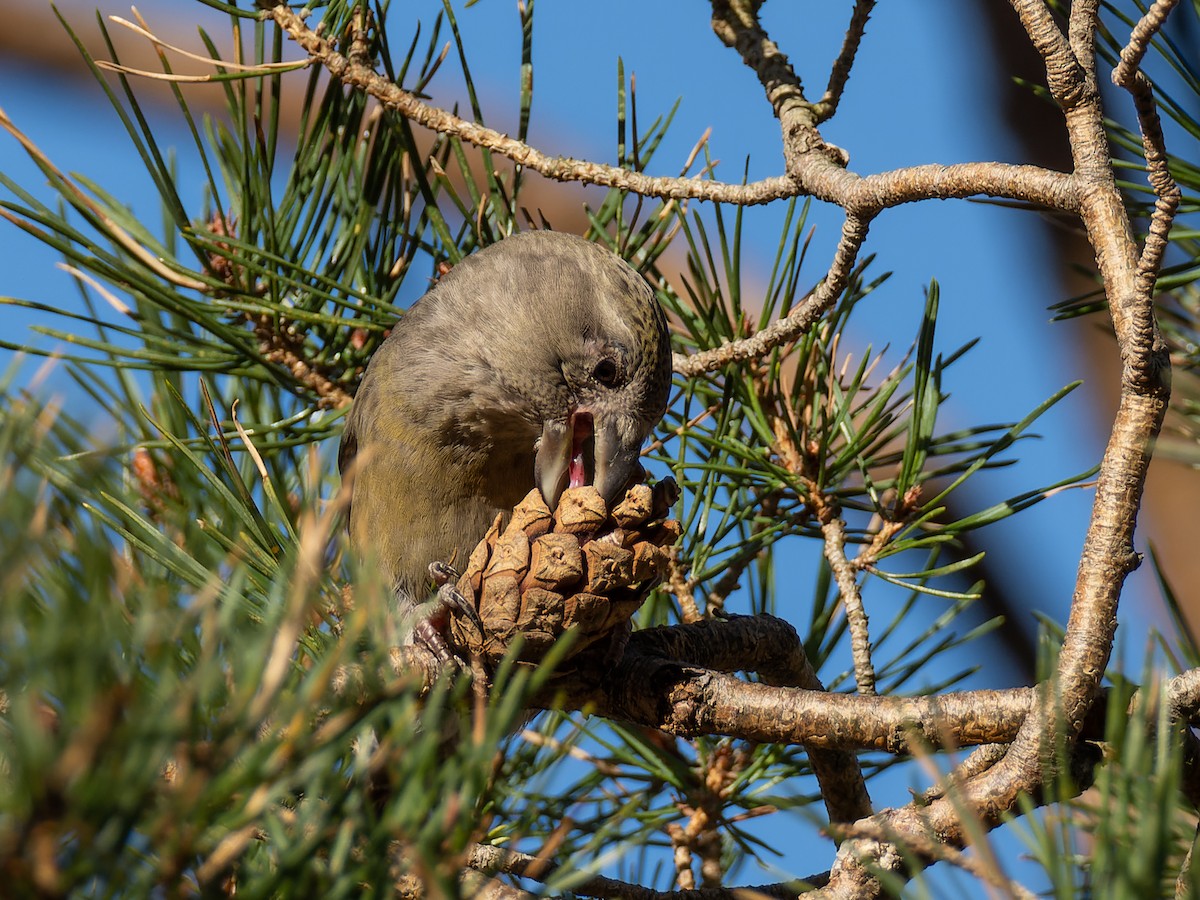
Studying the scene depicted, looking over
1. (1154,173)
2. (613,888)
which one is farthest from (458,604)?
(1154,173)

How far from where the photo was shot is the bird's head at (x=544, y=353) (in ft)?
7.73

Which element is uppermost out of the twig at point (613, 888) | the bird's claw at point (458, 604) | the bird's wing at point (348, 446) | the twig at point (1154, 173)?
the bird's wing at point (348, 446)

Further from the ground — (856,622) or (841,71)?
(841,71)

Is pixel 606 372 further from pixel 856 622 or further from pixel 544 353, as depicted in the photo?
pixel 856 622

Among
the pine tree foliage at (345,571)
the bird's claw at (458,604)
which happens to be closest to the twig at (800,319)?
the pine tree foliage at (345,571)

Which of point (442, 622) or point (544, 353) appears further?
point (544, 353)

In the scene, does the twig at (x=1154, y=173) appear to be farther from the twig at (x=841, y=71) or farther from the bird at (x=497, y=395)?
the bird at (x=497, y=395)

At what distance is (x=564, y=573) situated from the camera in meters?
1.48

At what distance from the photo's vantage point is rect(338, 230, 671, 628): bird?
92.0 inches

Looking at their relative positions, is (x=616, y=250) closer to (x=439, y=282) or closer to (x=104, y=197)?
(x=439, y=282)

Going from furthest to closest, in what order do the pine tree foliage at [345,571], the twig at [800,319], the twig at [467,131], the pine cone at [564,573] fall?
the twig at [467,131]
the twig at [800,319]
the pine cone at [564,573]
the pine tree foliage at [345,571]

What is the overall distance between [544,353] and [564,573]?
1056mm

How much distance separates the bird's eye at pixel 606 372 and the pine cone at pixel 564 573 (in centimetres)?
80

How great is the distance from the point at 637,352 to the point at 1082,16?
44.7 inches
